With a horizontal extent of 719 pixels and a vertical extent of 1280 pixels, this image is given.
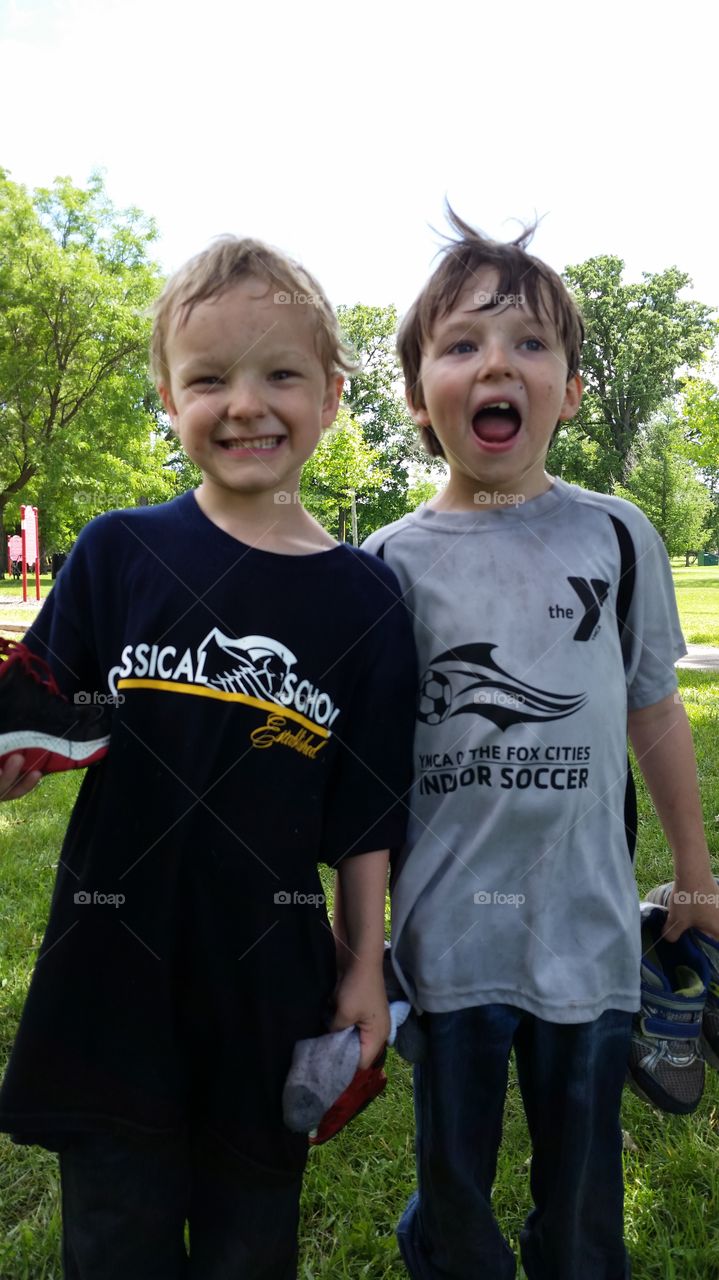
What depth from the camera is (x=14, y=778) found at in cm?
131

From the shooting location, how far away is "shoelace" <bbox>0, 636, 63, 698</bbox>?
1.31m

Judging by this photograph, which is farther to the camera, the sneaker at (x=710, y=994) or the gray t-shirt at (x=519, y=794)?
the sneaker at (x=710, y=994)

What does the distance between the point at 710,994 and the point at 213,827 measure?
1051 mm

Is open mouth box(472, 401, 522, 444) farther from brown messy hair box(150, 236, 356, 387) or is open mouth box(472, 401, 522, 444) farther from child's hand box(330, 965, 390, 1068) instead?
child's hand box(330, 965, 390, 1068)

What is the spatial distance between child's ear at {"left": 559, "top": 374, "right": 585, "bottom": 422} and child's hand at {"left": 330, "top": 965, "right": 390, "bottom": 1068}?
106 centimetres

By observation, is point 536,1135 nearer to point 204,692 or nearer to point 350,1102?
point 350,1102

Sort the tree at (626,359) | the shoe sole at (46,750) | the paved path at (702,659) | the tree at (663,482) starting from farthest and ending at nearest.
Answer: the tree at (626,359) < the tree at (663,482) < the paved path at (702,659) < the shoe sole at (46,750)

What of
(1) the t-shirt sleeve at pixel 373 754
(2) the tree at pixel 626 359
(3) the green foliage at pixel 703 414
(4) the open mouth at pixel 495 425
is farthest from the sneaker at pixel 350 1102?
(2) the tree at pixel 626 359

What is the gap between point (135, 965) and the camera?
4.41ft

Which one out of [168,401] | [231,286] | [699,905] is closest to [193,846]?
[168,401]

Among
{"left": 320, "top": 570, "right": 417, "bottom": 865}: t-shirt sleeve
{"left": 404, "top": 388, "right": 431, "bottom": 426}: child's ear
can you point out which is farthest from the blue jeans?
{"left": 404, "top": 388, "right": 431, "bottom": 426}: child's ear

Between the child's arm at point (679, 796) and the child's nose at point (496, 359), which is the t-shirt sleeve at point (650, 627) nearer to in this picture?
the child's arm at point (679, 796)

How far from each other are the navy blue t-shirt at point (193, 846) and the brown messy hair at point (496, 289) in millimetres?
561

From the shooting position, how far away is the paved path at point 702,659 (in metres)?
9.84
